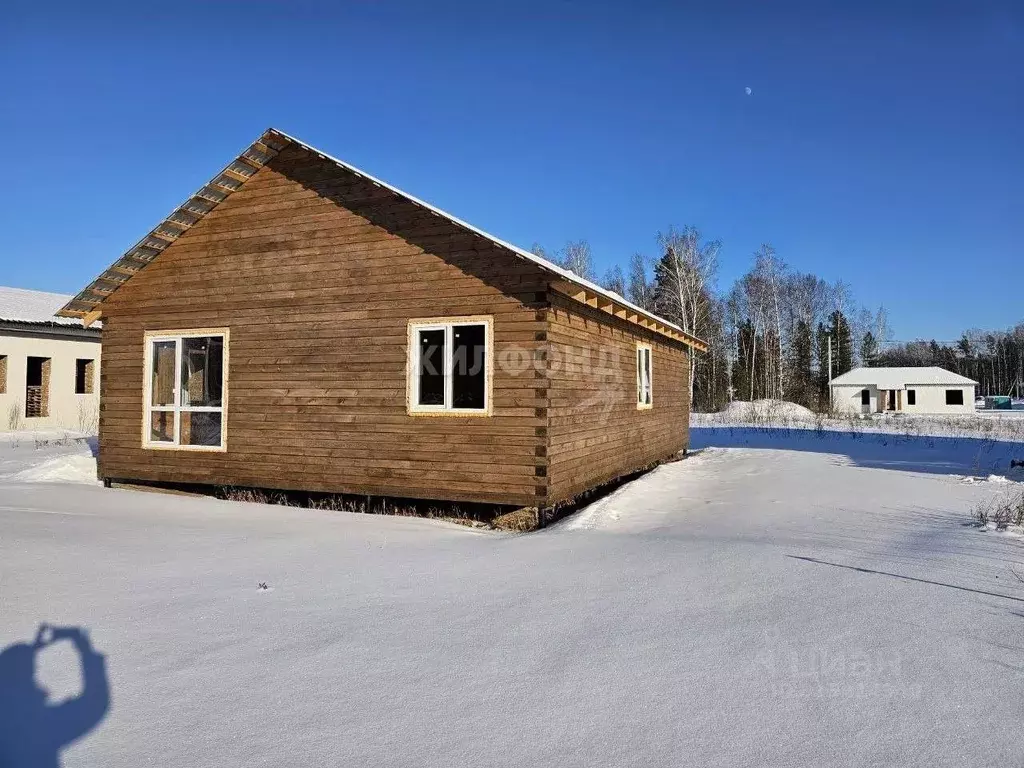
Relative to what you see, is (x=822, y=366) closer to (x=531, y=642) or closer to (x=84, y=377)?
(x=84, y=377)

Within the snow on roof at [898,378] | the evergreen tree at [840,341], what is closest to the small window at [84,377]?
the snow on roof at [898,378]

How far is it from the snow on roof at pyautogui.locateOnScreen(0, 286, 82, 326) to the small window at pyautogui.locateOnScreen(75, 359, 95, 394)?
60.2 inches

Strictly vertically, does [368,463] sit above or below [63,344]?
below

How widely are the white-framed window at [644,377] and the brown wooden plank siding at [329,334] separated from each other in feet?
17.5

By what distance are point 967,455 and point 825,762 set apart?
664 inches

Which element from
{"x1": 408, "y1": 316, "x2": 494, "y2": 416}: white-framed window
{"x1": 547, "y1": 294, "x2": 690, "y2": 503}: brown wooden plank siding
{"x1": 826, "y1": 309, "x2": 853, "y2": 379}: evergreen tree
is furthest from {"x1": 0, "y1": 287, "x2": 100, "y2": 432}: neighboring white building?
{"x1": 826, "y1": 309, "x2": 853, "y2": 379}: evergreen tree

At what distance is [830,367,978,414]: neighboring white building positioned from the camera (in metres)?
45.0

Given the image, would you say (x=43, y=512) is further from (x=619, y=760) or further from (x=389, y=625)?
(x=619, y=760)

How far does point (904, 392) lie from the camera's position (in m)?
46.1

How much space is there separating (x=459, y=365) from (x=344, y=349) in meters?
1.71

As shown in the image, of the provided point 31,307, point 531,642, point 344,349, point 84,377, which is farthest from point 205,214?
point 31,307

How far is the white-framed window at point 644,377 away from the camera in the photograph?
45.2ft

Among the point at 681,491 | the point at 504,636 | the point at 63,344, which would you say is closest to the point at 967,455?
the point at 681,491

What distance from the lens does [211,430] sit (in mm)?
11203
